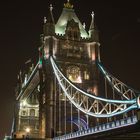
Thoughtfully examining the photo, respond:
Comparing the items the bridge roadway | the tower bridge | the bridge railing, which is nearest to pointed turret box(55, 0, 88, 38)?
the tower bridge

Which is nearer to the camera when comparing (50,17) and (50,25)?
(50,25)

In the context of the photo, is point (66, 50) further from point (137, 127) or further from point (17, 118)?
Answer: point (137, 127)

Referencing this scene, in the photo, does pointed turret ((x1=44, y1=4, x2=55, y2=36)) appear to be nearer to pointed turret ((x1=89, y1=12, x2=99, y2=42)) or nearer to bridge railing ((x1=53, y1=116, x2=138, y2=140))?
pointed turret ((x1=89, y1=12, x2=99, y2=42))

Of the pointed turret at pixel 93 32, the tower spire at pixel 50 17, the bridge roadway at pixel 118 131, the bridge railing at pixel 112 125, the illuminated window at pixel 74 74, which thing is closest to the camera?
the bridge roadway at pixel 118 131

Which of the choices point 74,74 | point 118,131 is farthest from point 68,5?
point 118,131

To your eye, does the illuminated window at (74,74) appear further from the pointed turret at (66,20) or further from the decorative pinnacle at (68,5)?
the decorative pinnacle at (68,5)

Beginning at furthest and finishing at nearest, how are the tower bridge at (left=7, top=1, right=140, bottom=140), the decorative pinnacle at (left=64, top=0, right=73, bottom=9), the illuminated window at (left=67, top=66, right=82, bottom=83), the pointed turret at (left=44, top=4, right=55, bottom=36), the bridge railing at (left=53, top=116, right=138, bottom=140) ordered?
the decorative pinnacle at (left=64, top=0, right=73, bottom=9), the pointed turret at (left=44, top=4, right=55, bottom=36), the illuminated window at (left=67, top=66, right=82, bottom=83), the tower bridge at (left=7, top=1, right=140, bottom=140), the bridge railing at (left=53, top=116, right=138, bottom=140)

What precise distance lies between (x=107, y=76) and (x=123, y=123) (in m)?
25.4

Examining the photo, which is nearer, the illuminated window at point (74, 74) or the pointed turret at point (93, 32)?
the illuminated window at point (74, 74)

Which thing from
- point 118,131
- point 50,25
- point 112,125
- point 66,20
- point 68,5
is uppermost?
point 68,5

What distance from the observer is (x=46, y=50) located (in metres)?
50.3

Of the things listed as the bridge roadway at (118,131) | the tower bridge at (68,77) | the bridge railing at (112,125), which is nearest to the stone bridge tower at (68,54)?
the tower bridge at (68,77)

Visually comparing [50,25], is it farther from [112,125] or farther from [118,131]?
[118,131]

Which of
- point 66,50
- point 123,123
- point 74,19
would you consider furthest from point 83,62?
point 123,123
